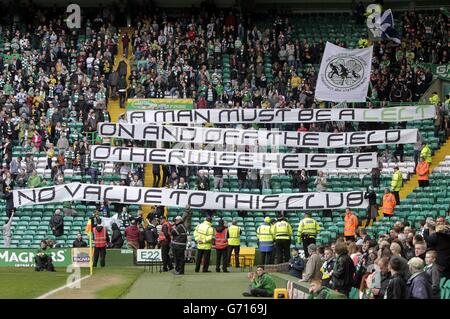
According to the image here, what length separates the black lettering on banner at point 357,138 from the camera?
35.6m

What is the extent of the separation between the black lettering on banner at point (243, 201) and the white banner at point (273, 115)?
4.59 meters

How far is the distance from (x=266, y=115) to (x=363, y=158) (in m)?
4.55

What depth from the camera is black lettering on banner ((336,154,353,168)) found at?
115ft

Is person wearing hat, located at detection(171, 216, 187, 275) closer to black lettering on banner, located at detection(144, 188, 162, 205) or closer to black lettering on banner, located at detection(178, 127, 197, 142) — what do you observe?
black lettering on banner, located at detection(144, 188, 162, 205)

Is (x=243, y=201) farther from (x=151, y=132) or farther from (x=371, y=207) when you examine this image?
(x=151, y=132)

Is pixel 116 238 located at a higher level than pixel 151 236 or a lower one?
lower

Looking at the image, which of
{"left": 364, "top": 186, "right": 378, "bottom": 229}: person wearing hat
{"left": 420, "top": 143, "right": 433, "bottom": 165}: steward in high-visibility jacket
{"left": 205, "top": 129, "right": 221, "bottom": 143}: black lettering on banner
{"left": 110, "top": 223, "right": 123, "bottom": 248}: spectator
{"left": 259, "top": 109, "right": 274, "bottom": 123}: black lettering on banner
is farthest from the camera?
{"left": 259, "top": 109, "right": 274, "bottom": 123}: black lettering on banner

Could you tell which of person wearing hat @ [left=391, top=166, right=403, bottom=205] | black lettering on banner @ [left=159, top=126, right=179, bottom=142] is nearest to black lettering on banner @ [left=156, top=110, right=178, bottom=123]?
black lettering on banner @ [left=159, top=126, right=179, bottom=142]

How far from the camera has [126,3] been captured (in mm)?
48125

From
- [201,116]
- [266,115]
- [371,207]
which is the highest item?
[266,115]

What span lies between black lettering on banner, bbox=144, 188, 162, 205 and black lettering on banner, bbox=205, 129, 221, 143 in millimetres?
3221

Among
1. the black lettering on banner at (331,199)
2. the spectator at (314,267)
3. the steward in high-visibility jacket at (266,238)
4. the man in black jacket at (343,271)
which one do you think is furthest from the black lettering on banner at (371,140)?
the man in black jacket at (343,271)

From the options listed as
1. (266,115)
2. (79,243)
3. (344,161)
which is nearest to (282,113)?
(266,115)

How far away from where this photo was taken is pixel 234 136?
36156 mm
